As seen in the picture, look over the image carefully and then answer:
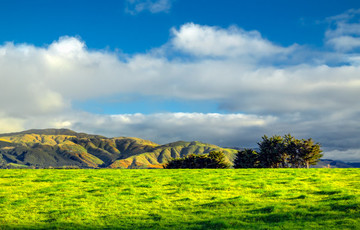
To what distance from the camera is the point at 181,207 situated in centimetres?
1880

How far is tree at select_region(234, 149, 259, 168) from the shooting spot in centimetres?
7588

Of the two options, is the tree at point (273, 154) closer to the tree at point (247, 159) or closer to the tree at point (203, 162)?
the tree at point (247, 159)

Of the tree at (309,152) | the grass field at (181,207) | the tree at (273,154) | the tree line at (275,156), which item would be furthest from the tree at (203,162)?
the grass field at (181,207)

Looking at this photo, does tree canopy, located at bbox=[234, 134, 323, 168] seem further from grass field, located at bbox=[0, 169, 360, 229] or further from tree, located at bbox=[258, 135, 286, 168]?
grass field, located at bbox=[0, 169, 360, 229]

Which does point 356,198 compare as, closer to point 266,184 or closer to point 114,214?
point 266,184

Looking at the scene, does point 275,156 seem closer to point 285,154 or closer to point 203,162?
point 285,154

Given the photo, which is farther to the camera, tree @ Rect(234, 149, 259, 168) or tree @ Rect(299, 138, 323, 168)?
tree @ Rect(234, 149, 259, 168)

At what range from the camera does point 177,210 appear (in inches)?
714

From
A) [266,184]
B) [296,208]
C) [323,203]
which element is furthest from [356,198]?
[266,184]

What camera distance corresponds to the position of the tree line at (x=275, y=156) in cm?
7106

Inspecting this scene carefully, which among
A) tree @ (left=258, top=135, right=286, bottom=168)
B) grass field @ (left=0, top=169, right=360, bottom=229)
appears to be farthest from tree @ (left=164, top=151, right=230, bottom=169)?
grass field @ (left=0, top=169, right=360, bottom=229)

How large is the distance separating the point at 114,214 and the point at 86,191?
28.6ft

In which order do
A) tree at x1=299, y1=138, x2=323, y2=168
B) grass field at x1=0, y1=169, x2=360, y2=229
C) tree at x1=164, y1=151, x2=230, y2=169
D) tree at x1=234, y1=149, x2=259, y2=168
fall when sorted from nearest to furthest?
grass field at x1=0, y1=169, x2=360, y2=229 → tree at x1=299, y1=138, x2=323, y2=168 → tree at x1=234, y1=149, x2=259, y2=168 → tree at x1=164, y1=151, x2=230, y2=169

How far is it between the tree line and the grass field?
4805cm
